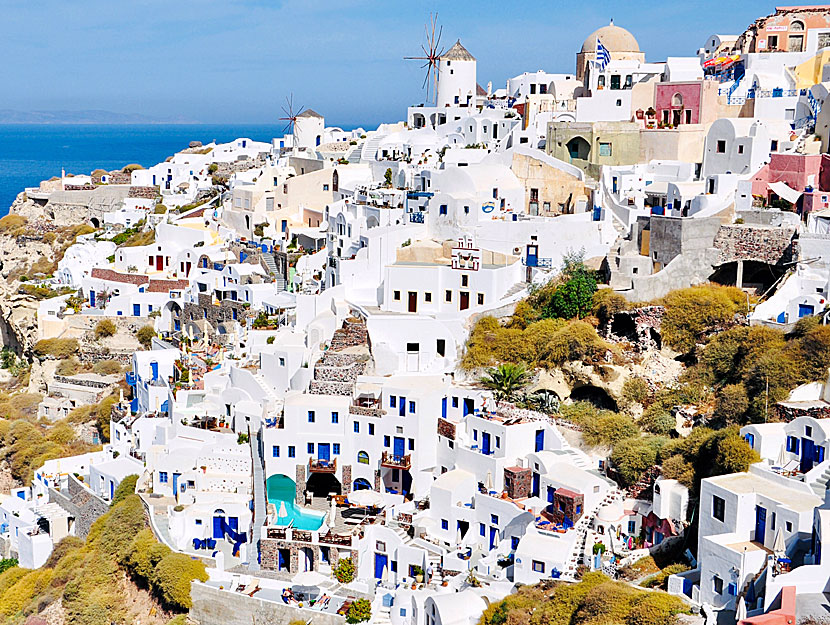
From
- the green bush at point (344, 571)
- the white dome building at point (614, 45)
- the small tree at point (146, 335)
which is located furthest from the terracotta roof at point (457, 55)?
the green bush at point (344, 571)

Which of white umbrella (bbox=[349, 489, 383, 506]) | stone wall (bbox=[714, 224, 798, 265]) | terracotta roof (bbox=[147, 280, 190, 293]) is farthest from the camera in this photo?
terracotta roof (bbox=[147, 280, 190, 293])

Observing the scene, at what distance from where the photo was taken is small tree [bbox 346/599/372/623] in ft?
79.0

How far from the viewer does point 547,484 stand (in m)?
25.5

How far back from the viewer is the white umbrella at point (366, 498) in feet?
87.9

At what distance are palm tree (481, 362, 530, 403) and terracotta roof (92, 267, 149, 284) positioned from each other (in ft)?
65.0

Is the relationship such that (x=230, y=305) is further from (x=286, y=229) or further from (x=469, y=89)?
Answer: (x=469, y=89)

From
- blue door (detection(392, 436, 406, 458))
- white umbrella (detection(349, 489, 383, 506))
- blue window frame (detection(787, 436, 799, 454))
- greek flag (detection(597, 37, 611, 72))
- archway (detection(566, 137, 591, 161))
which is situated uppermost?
greek flag (detection(597, 37, 611, 72))

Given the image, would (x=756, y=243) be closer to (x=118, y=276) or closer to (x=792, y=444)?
(x=792, y=444)

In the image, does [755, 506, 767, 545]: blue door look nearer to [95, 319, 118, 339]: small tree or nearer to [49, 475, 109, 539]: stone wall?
[49, 475, 109, 539]: stone wall

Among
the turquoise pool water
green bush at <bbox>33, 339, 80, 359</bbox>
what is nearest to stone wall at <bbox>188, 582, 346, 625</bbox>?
the turquoise pool water

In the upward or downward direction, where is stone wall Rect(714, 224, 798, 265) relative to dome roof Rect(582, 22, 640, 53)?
downward

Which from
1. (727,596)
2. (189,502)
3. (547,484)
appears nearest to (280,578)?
(189,502)

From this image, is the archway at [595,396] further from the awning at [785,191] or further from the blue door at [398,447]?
the awning at [785,191]

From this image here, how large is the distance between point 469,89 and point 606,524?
3183cm
